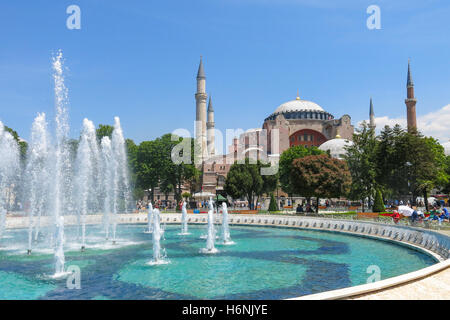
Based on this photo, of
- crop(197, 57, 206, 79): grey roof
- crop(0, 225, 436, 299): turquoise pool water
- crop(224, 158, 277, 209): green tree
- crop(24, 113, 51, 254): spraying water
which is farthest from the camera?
crop(197, 57, 206, 79): grey roof

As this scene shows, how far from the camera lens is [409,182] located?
26.5m

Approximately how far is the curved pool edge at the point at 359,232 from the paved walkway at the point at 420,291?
65 millimetres

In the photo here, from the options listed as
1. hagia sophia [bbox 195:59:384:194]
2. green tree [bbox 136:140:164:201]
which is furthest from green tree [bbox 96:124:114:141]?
hagia sophia [bbox 195:59:384:194]

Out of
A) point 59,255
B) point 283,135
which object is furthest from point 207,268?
point 283,135

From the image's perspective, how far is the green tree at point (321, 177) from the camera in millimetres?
24766

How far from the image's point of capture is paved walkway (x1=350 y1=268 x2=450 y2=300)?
525 centimetres

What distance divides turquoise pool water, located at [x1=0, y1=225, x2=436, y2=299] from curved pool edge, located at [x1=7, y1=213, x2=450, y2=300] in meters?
0.50

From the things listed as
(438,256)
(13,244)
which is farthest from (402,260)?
(13,244)

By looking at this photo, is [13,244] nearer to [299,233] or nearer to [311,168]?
[299,233]

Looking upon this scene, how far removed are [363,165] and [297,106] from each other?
47.9 m

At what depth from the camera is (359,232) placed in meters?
16.7

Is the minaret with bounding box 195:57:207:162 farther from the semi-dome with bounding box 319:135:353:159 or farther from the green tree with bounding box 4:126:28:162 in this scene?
the green tree with bounding box 4:126:28:162
